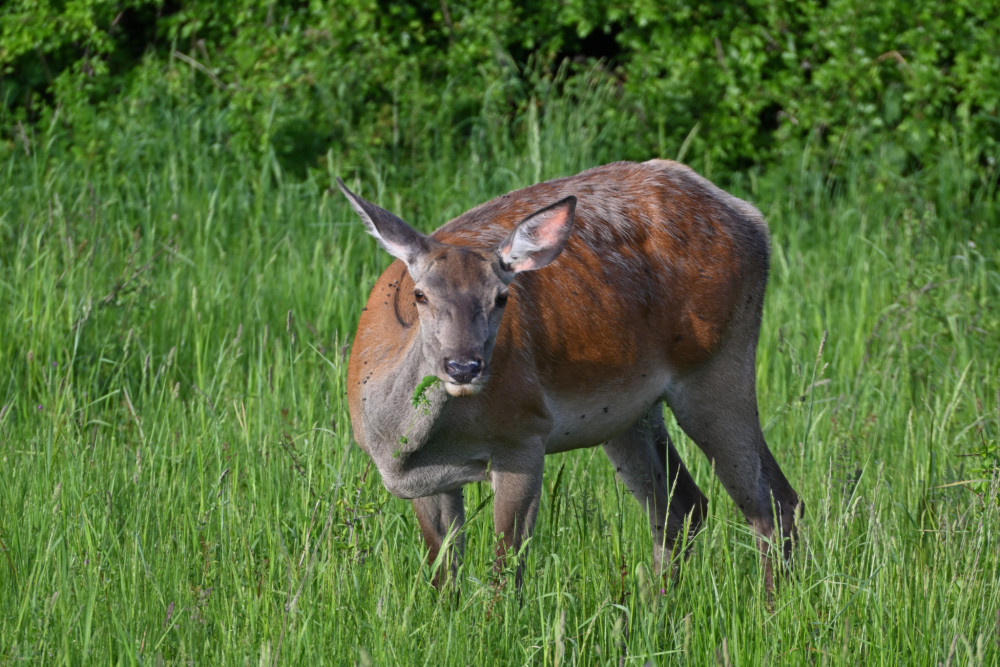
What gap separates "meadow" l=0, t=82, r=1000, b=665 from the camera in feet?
11.3

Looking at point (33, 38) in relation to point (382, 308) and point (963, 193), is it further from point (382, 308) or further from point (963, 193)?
point (963, 193)

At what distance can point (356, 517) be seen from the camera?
12.1 feet

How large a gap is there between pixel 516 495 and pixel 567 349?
67 centimetres

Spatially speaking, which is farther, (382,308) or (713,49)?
(713,49)

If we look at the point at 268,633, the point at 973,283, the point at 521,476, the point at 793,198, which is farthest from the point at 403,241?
the point at 793,198

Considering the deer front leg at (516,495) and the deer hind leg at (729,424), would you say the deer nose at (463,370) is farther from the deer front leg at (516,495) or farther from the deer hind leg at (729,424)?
the deer hind leg at (729,424)

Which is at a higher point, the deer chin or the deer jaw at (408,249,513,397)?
the deer jaw at (408,249,513,397)

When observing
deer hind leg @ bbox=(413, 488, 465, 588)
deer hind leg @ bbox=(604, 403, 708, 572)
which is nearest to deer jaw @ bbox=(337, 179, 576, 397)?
deer hind leg @ bbox=(413, 488, 465, 588)

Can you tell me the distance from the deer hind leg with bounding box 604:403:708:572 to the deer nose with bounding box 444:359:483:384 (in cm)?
153

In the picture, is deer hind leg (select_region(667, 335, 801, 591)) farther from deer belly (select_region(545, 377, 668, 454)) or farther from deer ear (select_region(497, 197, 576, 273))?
deer ear (select_region(497, 197, 576, 273))

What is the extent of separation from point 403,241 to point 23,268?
3.16m

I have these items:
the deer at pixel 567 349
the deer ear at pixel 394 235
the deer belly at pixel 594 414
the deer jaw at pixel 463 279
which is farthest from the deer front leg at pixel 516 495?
the deer ear at pixel 394 235

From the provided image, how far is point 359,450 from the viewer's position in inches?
193

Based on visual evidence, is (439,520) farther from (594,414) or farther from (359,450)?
(594,414)
